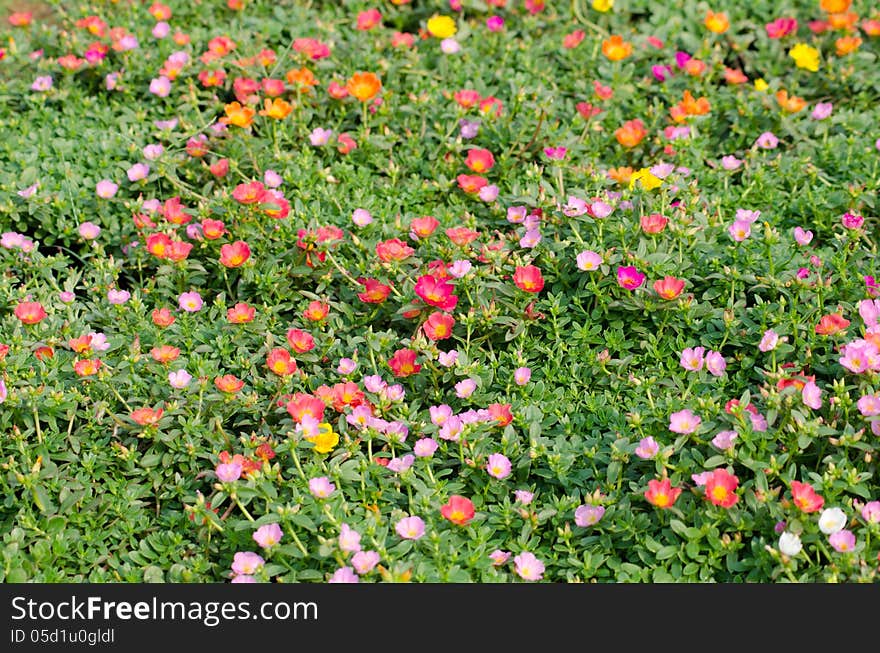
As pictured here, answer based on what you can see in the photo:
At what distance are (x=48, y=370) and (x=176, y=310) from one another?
19.4 inches

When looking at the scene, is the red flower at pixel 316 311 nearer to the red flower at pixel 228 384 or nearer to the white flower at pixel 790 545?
the red flower at pixel 228 384

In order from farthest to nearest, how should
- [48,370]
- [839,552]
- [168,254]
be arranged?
[168,254], [48,370], [839,552]

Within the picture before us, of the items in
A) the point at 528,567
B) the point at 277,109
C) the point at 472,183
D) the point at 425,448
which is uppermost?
the point at 277,109

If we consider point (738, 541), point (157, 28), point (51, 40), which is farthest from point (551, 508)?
point (51, 40)

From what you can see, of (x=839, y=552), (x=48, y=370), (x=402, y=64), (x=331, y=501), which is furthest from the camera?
(x=402, y=64)

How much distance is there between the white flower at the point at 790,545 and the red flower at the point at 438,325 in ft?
3.58

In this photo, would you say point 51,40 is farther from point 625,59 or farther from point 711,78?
point 711,78

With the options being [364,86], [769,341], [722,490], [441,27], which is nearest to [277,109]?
[364,86]

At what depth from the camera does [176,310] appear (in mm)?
3463

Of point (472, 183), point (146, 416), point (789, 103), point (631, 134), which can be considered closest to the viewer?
point (146, 416)

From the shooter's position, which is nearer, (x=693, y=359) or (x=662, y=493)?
(x=662, y=493)

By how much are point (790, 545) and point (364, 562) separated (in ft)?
3.16

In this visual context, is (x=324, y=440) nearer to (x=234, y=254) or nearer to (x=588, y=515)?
(x=588, y=515)

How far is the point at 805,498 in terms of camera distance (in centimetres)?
258
